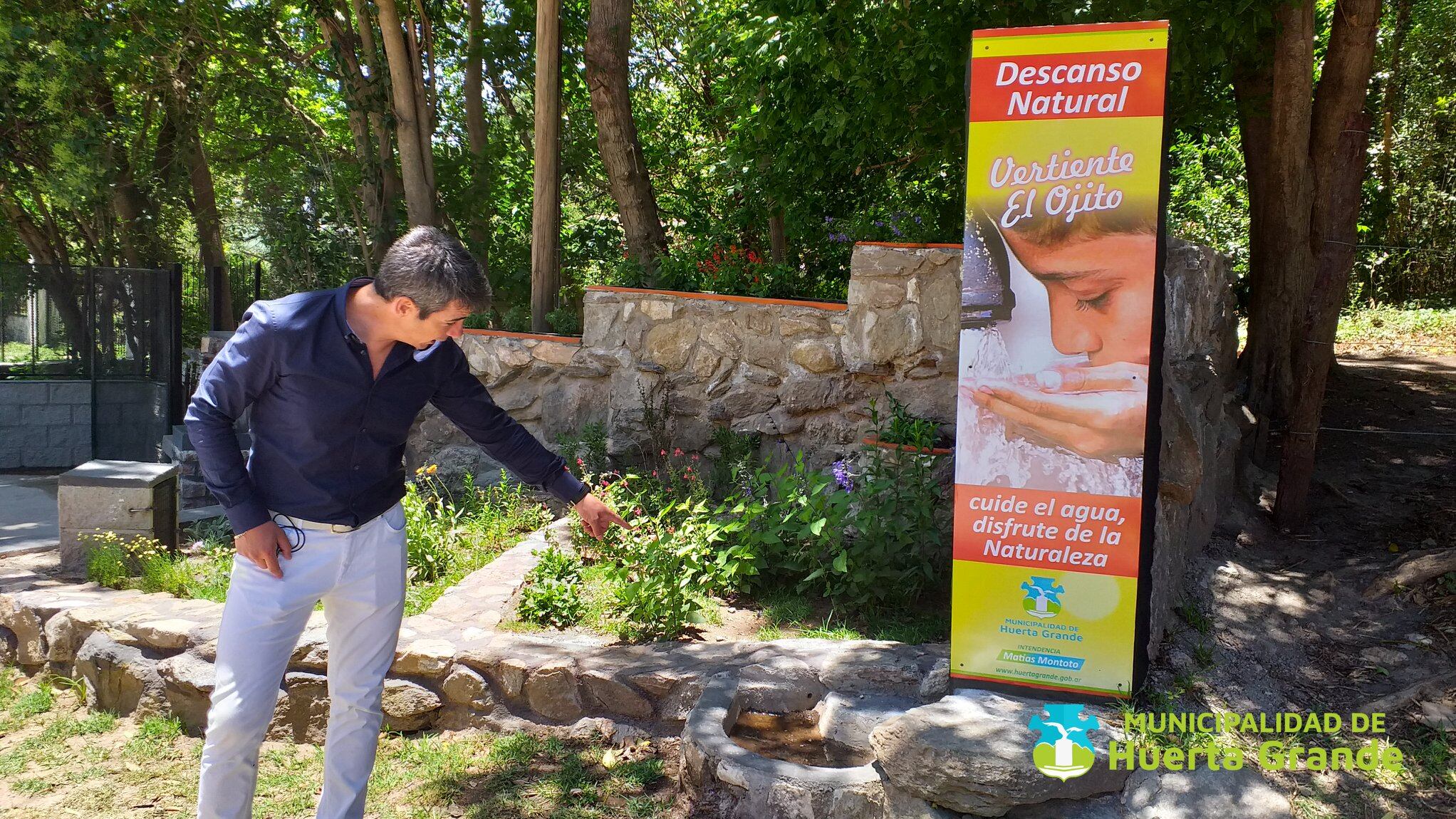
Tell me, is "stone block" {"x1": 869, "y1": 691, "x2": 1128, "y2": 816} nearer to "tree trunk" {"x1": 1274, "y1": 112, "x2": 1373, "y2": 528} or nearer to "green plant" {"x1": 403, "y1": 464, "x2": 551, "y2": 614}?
"green plant" {"x1": 403, "y1": 464, "x2": 551, "y2": 614}

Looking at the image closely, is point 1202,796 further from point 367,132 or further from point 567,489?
point 367,132

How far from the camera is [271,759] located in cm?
376

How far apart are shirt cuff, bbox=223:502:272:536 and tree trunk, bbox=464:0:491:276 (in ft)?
24.4

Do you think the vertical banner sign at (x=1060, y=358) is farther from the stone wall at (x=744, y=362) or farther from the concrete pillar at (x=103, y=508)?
the concrete pillar at (x=103, y=508)

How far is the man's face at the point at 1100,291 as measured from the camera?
303 centimetres

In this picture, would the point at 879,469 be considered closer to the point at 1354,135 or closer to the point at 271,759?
the point at 271,759

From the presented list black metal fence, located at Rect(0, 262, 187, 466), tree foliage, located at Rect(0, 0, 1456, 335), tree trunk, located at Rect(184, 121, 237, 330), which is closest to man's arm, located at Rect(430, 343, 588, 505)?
tree foliage, located at Rect(0, 0, 1456, 335)

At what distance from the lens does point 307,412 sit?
2.58 m

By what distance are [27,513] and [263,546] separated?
19.7 ft

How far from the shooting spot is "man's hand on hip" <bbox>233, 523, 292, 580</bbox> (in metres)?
2.48

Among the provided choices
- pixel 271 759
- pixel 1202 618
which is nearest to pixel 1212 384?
pixel 1202 618

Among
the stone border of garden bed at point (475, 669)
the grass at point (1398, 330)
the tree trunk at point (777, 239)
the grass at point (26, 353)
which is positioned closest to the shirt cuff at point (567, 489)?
the stone border of garden bed at point (475, 669)

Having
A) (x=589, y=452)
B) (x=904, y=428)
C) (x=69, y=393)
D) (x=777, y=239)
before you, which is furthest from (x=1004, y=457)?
A: (x=69, y=393)

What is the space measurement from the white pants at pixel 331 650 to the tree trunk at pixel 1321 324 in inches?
195
